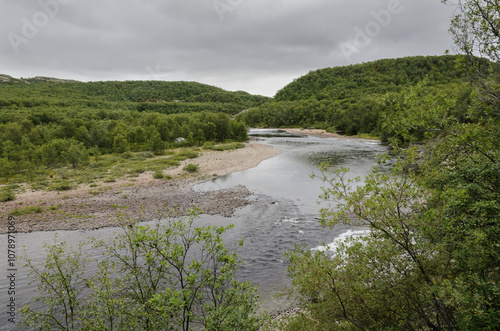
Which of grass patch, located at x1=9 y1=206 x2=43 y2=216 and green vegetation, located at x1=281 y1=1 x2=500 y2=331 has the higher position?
green vegetation, located at x1=281 y1=1 x2=500 y2=331

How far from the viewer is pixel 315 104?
152 meters

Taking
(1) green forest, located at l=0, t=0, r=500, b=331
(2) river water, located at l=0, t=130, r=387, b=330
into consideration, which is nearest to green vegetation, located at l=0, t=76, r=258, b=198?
(2) river water, located at l=0, t=130, r=387, b=330

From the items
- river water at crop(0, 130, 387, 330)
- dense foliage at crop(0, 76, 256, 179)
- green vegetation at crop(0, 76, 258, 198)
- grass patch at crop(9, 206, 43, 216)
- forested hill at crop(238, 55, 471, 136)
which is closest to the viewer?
river water at crop(0, 130, 387, 330)

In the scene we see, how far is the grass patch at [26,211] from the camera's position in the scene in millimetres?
26734

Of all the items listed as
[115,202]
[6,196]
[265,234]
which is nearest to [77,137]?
[6,196]

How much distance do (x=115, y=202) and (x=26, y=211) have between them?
28.0 ft


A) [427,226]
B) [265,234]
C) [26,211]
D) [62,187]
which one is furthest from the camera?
[62,187]

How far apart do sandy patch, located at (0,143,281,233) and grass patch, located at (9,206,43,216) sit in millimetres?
528

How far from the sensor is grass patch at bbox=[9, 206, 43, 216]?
87.7 ft

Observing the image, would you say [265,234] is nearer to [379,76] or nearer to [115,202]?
[115,202]

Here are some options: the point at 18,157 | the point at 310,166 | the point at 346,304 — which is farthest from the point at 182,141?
the point at 346,304

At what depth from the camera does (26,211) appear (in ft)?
89.4

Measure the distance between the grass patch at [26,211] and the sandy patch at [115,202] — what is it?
1.73 ft

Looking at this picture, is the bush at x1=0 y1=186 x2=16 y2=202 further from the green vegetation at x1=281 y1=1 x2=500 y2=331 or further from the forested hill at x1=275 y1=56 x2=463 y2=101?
the forested hill at x1=275 y1=56 x2=463 y2=101
